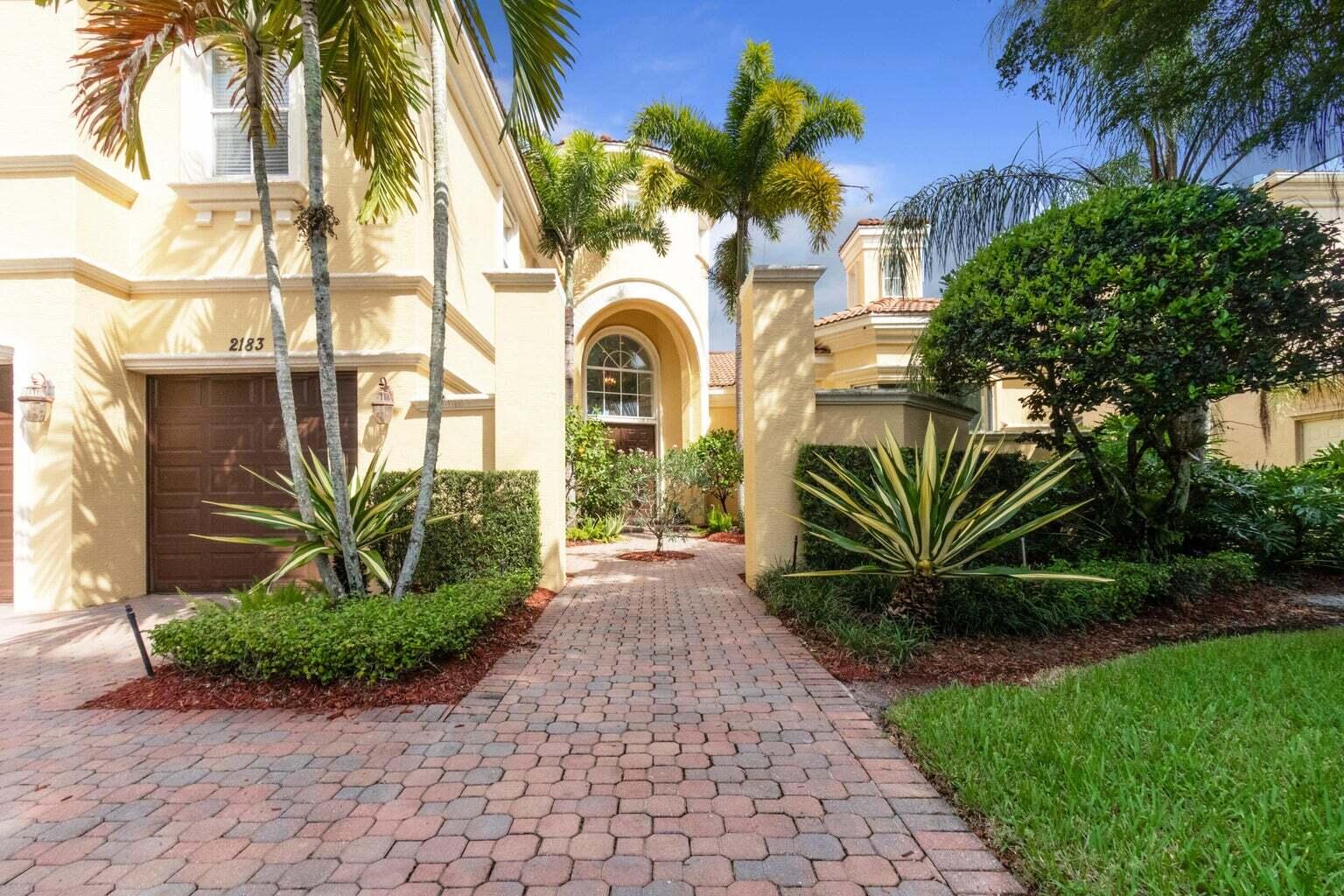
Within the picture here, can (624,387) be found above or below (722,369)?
below

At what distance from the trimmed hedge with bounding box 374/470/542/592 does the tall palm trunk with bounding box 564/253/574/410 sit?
24.2 feet

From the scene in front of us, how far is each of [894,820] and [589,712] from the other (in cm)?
189

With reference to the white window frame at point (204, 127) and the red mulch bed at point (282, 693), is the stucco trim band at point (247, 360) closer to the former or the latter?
the white window frame at point (204, 127)

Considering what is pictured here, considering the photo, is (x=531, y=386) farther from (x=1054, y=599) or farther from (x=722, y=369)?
(x=722, y=369)

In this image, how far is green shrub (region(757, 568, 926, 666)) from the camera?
15.6ft

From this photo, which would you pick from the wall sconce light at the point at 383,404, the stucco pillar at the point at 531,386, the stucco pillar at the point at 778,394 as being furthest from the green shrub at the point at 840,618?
the wall sconce light at the point at 383,404

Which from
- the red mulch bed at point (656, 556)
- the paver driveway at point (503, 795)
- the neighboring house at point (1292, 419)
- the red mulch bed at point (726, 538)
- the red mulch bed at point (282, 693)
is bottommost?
the red mulch bed at point (726, 538)

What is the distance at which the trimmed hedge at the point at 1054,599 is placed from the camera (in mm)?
5434

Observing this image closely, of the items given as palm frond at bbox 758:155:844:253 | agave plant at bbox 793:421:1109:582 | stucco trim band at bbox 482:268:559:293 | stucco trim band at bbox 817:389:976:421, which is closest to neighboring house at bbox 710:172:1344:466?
palm frond at bbox 758:155:844:253

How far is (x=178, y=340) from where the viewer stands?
25.2 ft

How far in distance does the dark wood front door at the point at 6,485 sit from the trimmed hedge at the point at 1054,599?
32.2 ft

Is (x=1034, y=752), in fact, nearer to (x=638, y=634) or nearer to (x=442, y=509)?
(x=638, y=634)

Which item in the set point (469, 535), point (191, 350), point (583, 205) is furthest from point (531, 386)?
point (583, 205)

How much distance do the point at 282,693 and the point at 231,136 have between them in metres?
7.11
